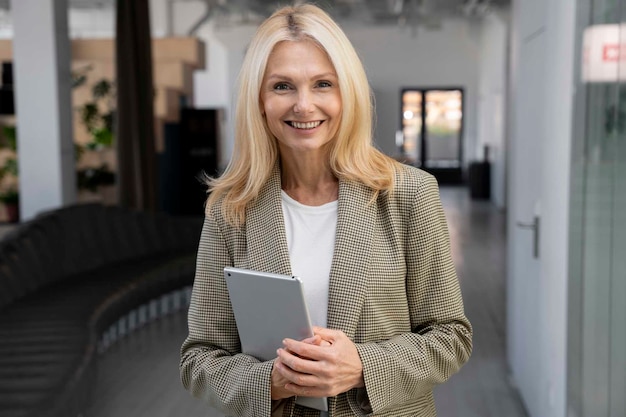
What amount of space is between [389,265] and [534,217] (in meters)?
2.99

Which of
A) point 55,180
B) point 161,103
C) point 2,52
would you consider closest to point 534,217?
point 55,180

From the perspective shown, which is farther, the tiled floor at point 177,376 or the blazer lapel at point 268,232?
the tiled floor at point 177,376

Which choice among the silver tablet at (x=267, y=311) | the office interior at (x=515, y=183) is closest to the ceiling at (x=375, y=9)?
the office interior at (x=515, y=183)

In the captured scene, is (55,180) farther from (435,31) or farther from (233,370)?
(435,31)

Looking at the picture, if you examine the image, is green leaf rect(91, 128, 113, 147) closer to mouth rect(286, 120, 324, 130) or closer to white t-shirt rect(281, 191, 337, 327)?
white t-shirt rect(281, 191, 337, 327)

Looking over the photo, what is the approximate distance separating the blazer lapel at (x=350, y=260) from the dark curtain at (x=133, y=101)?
7.62 meters

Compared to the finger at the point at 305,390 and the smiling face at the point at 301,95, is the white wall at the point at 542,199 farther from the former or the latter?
the finger at the point at 305,390

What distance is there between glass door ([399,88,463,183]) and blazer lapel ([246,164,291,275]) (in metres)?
20.7

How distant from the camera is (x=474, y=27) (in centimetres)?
2192

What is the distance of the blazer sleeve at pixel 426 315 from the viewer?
5.26 feet

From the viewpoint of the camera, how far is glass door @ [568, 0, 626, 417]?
2.95 m

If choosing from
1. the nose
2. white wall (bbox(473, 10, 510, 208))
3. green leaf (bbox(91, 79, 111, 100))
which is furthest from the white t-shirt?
white wall (bbox(473, 10, 510, 208))

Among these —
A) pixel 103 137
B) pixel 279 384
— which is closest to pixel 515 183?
pixel 279 384

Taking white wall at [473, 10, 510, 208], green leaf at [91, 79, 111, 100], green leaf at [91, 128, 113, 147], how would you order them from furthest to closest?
white wall at [473, 10, 510, 208] → green leaf at [91, 79, 111, 100] → green leaf at [91, 128, 113, 147]
